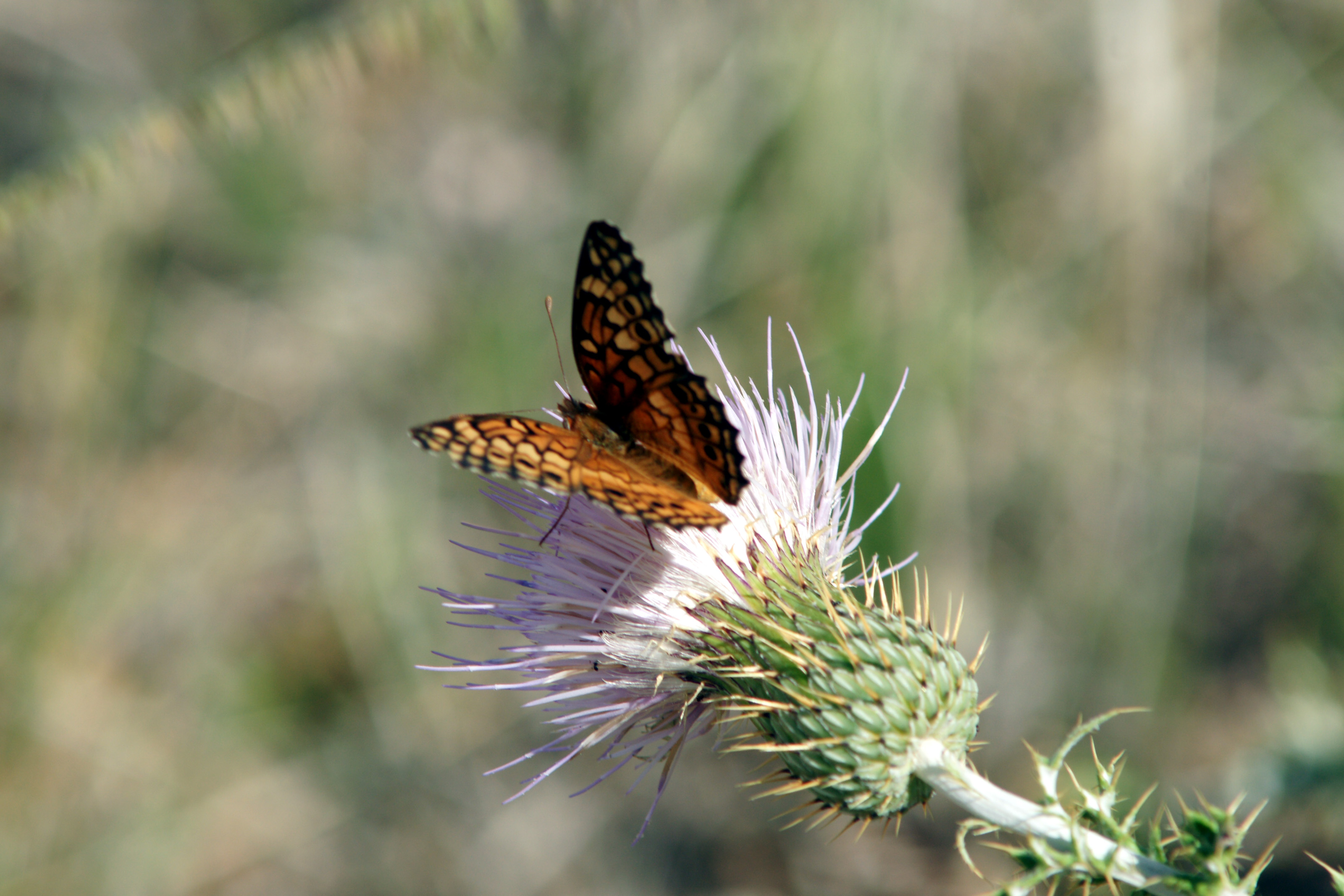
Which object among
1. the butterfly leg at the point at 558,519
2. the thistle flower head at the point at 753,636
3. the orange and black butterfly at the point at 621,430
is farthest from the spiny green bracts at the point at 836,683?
the butterfly leg at the point at 558,519

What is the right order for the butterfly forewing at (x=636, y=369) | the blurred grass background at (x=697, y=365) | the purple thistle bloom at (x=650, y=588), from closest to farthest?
the butterfly forewing at (x=636, y=369)
the purple thistle bloom at (x=650, y=588)
the blurred grass background at (x=697, y=365)

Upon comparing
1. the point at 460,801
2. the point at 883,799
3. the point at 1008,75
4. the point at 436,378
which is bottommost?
the point at 460,801

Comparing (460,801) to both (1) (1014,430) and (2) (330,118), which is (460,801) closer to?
(1) (1014,430)

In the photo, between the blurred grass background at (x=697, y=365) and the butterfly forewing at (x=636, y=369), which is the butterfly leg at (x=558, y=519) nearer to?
the butterfly forewing at (x=636, y=369)

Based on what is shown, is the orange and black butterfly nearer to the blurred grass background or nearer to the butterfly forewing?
the butterfly forewing

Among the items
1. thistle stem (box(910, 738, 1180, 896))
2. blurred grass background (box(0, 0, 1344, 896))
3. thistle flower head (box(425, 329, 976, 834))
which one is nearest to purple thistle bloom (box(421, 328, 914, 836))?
thistle flower head (box(425, 329, 976, 834))

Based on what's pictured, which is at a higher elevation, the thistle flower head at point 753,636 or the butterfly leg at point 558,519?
the butterfly leg at point 558,519

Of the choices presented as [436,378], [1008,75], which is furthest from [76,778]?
[1008,75]

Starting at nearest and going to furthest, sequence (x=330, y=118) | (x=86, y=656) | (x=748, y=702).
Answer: (x=748, y=702) < (x=86, y=656) < (x=330, y=118)
